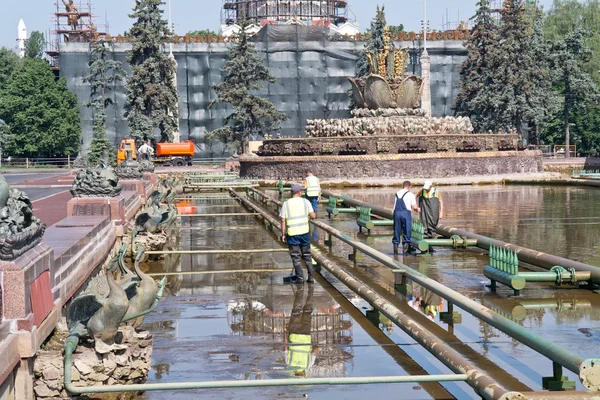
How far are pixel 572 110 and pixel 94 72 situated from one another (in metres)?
34.7

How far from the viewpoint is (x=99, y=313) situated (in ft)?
27.7

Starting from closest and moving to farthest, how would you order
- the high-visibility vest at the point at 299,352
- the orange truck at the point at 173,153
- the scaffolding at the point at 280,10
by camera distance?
1. the high-visibility vest at the point at 299,352
2. the orange truck at the point at 173,153
3. the scaffolding at the point at 280,10

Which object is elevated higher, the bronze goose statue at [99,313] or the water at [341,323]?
the bronze goose statue at [99,313]

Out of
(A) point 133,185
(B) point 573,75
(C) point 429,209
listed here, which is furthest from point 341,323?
(B) point 573,75

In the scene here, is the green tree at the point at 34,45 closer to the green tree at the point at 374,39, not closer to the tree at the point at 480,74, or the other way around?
the green tree at the point at 374,39

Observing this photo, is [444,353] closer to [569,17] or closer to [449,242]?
[449,242]

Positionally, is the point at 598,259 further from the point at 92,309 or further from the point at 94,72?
the point at 94,72

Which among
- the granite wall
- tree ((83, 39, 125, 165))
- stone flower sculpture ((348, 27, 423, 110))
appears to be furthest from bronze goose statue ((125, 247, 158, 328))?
tree ((83, 39, 125, 165))

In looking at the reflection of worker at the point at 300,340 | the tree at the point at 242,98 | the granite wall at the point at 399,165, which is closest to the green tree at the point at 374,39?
the tree at the point at 242,98

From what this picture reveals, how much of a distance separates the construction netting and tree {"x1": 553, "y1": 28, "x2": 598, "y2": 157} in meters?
16.4

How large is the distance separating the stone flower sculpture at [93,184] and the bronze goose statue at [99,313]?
925 cm

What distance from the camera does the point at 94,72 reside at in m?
72.2

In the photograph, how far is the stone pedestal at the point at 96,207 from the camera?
56.5 feet

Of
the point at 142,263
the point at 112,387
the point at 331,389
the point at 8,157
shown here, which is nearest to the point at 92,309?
the point at 112,387
